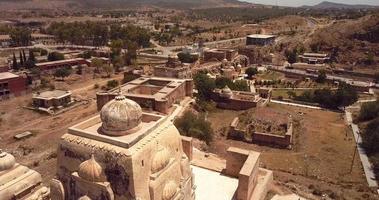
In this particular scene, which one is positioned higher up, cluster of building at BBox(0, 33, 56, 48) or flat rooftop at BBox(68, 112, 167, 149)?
flat rooftop at BBox(68, 112, 167, 149)

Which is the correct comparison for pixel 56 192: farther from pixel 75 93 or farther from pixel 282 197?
pixel 75 93

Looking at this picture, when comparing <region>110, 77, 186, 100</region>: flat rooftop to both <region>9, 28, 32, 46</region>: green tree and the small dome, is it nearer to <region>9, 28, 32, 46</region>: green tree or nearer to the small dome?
the small dome

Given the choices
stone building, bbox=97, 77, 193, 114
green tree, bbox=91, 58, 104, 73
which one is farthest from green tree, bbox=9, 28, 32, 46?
stone building, bbox=97, 77, 193, 114

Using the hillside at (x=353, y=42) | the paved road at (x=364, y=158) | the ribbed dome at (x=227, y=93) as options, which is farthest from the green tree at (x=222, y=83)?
the hillside at (x=353, y=42)

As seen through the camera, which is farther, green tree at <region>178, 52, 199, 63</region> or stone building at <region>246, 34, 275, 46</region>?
stone building at <region>246, 34, 275, 46</region>

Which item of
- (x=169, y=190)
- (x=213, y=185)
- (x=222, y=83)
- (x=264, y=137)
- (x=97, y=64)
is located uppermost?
(x=169, y=190)

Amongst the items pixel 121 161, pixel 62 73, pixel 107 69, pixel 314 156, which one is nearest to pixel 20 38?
pixel 62 73

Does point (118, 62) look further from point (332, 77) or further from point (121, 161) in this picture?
point (121, 161)
